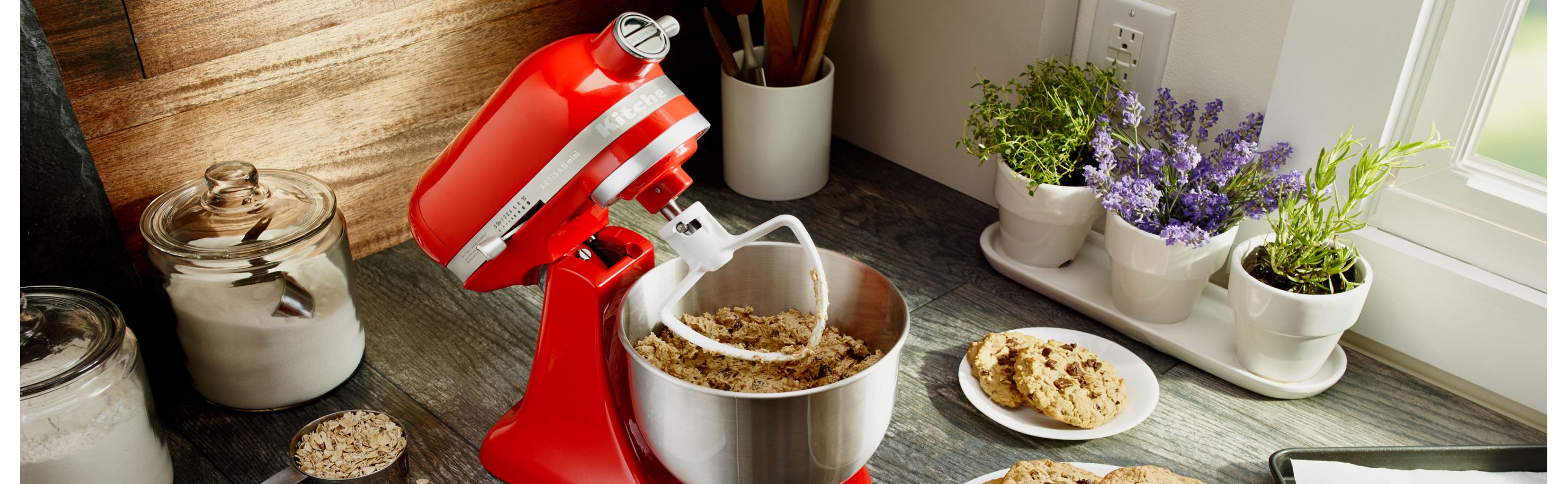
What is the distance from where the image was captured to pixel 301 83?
1090 mm

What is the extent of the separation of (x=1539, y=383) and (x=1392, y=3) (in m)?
0.38

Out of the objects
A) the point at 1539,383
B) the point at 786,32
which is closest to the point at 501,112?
the point at 786,32

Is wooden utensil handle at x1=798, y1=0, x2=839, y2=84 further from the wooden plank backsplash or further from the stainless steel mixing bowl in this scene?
the stainless steel mixing bowl

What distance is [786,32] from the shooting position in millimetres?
1301

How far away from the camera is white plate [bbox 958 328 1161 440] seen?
37.7 inches

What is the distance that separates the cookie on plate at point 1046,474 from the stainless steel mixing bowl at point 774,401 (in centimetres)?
12

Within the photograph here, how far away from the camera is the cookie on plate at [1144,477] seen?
81 cm

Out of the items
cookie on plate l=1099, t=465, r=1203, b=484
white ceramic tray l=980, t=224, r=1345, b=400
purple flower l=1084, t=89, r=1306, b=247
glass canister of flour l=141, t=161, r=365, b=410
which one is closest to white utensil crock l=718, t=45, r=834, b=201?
white ceramic tray l=980, t=224, r=1345, b=400

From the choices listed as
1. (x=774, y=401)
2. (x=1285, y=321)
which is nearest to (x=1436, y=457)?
(x=1285, y=321)

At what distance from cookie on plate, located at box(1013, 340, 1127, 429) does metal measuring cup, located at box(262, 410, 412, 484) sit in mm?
557

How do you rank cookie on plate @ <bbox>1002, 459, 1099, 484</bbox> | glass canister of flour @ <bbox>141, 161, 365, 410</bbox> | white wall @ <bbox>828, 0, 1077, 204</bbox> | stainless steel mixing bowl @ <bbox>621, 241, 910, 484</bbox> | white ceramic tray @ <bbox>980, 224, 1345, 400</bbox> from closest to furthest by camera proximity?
stainless steel mixing bowl @ <bbox>621, 241, 910, 484</bbox> < cookie on plate @ <bbox>1002, 459, 1099, 484</bbox> < glass canister of flour @ <bbox>141, 161, 365, 410</bbox> < white ceramic tray @ <bbox>980, 224, 1345, 400</bbox> < white wall @ <bbox>828, 0, 1077, 204</bbox>

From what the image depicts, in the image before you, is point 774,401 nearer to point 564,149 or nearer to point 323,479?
point 564,149

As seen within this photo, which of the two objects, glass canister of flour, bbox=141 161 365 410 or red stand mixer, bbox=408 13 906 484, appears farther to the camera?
glass canister of flour, bbox=141 161 365 410

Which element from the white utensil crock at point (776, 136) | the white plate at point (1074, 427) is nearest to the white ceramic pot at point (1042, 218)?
the white plate at point (1074, 427)
